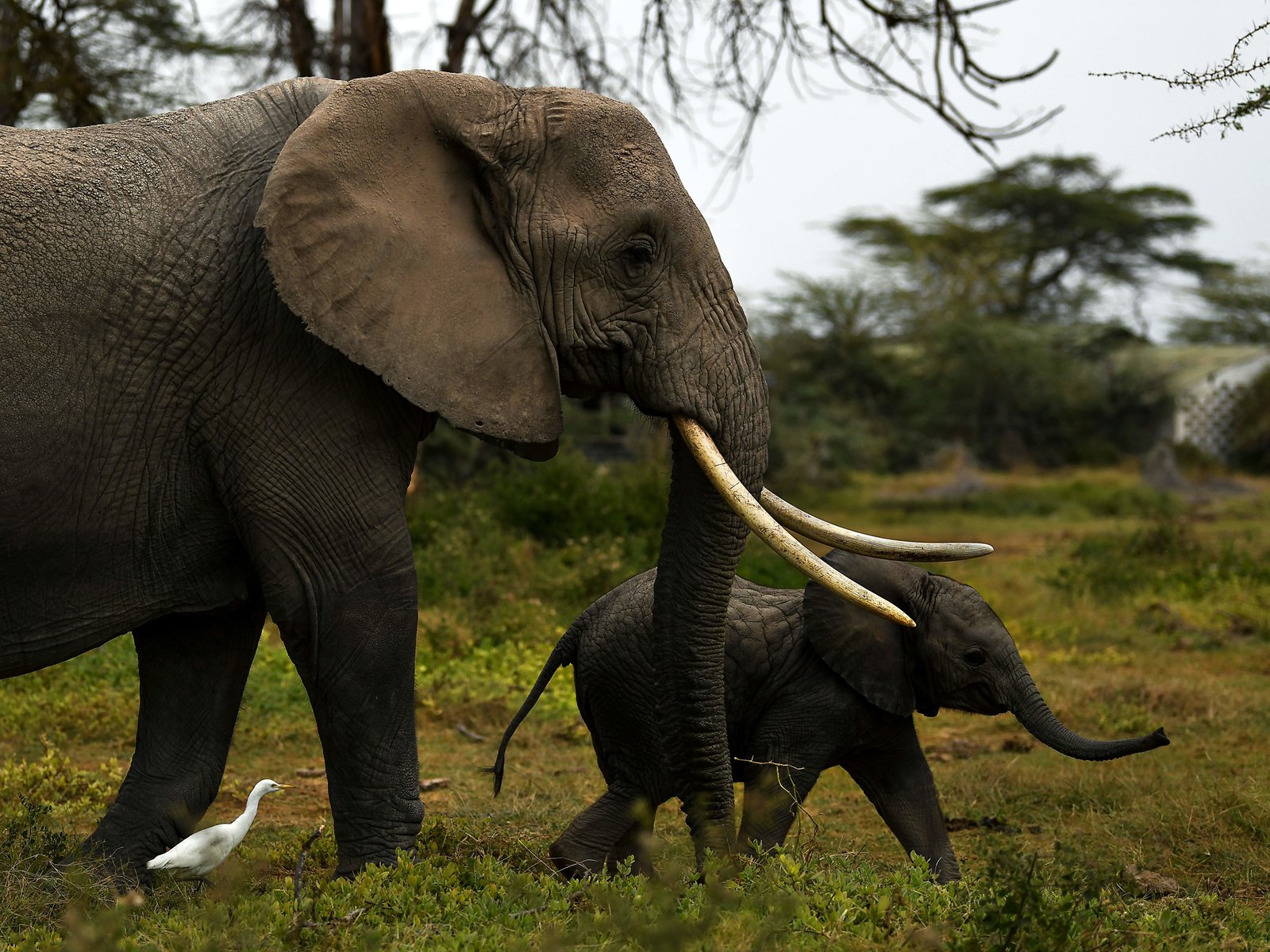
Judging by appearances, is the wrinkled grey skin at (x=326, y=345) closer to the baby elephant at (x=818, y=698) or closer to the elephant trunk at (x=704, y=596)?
the elephant trunk at (x=704, y=596)

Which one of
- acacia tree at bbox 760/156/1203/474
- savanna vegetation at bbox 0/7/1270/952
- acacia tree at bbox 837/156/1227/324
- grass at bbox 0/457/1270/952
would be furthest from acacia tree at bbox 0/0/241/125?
acacia tree at bbox 837/156/1227/324

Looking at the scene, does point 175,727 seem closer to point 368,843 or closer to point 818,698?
point 368,843

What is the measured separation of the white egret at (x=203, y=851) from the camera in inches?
151

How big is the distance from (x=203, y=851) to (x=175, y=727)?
0.58 meters

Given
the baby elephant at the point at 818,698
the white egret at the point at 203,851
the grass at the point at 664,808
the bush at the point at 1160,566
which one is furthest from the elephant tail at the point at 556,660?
the bush at the point at 1160,566

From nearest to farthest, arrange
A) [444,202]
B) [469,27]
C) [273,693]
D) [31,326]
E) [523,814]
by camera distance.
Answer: [31,326]
[444,202]
[523,814]
[273,693]
[469,27]

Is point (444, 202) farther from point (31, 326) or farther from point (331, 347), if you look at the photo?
point (31, 326)

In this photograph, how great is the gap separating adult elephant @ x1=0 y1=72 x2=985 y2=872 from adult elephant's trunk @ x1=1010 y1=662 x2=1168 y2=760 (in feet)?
4.63

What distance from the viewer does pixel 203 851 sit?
3.89 meters

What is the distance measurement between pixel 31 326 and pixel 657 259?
164 centimetres

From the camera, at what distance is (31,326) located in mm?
3623

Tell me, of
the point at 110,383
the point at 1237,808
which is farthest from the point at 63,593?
the point at 1237,808

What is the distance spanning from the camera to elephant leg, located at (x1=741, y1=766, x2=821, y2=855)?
481 cm

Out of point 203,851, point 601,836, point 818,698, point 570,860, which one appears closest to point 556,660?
point 601,836
